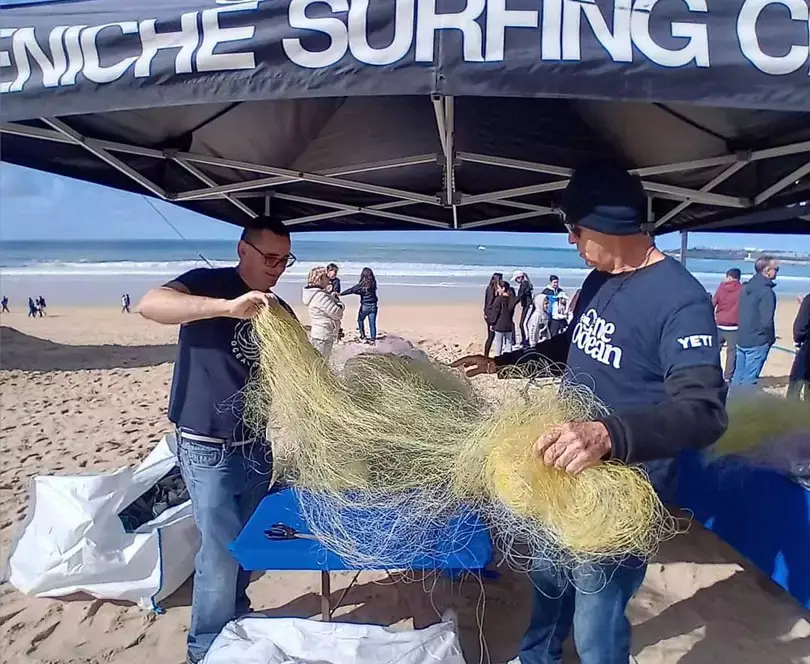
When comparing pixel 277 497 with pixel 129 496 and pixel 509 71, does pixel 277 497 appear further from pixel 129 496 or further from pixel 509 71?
pixel 509 71

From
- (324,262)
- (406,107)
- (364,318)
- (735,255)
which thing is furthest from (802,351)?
(735,255)

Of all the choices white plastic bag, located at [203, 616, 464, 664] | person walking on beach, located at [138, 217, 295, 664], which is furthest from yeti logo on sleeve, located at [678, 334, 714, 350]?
person walking on beach, located at [138, 217, 295, 664]

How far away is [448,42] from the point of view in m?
1.33

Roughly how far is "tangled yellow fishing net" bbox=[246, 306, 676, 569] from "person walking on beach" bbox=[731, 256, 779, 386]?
6.83m

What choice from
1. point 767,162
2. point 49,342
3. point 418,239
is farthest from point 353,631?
point 418,239

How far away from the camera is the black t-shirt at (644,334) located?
1.46m

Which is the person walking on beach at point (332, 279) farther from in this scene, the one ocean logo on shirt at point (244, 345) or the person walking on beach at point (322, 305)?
the one ocean logo on shirt at point (244, 345)

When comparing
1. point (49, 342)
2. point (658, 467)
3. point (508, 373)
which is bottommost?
point (49, 342)

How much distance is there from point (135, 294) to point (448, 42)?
23.2 meters

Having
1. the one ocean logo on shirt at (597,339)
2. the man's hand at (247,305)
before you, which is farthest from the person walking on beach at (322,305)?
the one ocean logo on shirt at (597,339)

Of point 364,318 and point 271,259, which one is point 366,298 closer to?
point 364,318

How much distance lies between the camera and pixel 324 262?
1398 inches

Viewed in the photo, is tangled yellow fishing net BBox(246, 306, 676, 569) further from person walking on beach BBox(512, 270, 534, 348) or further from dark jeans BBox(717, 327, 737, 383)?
person walking on beach BBox(512, 270, 534, 348)

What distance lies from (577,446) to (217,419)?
1.29 meters
